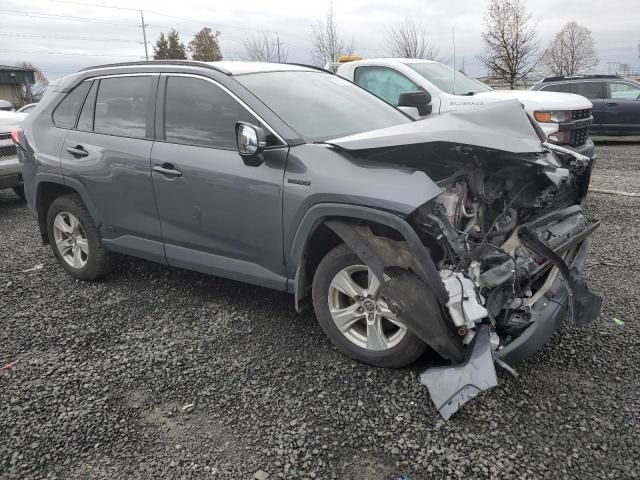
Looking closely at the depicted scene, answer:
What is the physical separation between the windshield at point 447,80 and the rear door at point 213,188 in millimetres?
5009

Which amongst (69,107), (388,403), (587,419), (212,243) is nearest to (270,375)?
(388,403)

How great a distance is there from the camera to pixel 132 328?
3.96 m

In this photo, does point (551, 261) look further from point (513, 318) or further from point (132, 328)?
point (132, 328)

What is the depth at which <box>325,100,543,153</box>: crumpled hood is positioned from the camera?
2.98 metres

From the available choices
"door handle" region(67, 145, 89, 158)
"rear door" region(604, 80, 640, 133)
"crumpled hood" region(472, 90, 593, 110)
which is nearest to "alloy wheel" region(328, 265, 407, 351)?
"door handle" region(67, 145, 89, 158)

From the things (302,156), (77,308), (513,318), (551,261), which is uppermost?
(302,156)

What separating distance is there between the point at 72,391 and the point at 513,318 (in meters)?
2.57

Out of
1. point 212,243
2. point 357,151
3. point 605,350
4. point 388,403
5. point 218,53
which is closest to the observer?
point 388,403

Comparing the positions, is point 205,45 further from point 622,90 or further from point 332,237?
point 332,237

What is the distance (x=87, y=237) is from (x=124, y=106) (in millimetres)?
1176

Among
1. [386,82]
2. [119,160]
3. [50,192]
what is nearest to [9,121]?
[50,192]

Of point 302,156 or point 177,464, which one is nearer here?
point 177,464

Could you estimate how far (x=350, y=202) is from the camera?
3062mm

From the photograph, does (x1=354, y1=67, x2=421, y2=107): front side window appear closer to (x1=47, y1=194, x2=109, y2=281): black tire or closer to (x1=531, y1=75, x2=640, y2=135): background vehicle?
(x1=47, y1=194, x2=109, y2=281): black tire
